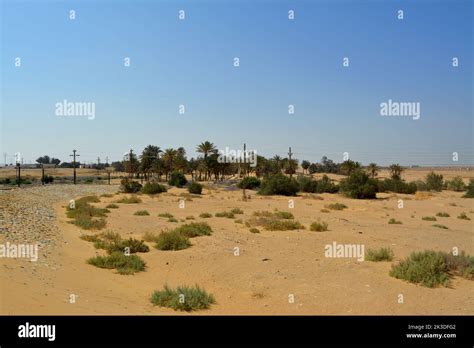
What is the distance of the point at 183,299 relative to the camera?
8805 mm

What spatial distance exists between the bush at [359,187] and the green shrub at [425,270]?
108ft

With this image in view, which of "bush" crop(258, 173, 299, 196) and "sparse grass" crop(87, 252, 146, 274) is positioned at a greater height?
"bush" crop(258, 173, 299, 196)

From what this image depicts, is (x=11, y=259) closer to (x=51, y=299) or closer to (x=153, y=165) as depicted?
(x=51, y=299)

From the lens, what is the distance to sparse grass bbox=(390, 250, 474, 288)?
1050 cm

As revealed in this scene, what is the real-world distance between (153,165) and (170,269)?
69.1 meters

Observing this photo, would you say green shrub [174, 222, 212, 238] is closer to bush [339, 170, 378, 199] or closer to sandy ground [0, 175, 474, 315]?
sandy ground [0, 175, 474, 315]

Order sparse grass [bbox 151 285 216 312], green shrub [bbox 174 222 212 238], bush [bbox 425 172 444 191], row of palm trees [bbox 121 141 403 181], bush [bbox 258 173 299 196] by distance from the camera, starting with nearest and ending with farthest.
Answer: sparse grass [bbox 151 285 216 312], green shrub [bbox 174 222 212 238], bush [bbox 258 173 299 196], bush [bbox 425 172 444 191], row of palm trees [bbox 121 141 403 181]

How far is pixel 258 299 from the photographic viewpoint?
31.3 feet

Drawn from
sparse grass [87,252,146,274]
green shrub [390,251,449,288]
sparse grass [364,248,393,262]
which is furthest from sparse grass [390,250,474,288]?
sparse grass [87,252,146,274]

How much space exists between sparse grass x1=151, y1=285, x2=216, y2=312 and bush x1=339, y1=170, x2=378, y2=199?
3727 cm

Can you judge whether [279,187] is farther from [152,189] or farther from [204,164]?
[204,164]

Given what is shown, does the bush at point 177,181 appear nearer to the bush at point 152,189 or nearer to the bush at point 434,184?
the bush at point 152,189

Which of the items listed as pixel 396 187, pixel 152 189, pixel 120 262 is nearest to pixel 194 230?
pixel 120 262
